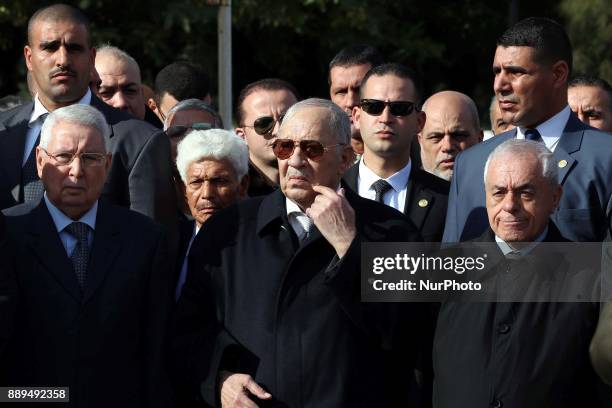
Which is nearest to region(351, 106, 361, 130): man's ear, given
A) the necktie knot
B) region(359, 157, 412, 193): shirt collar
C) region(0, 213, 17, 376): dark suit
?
region(359, 157, 412, 193): shirt collar

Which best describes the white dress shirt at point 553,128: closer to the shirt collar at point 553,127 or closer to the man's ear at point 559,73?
the shirt collar at point 553,127

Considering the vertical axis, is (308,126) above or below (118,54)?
below

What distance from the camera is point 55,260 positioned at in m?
5.16

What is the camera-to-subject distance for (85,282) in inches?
204

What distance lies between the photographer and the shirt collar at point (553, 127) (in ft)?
18.5

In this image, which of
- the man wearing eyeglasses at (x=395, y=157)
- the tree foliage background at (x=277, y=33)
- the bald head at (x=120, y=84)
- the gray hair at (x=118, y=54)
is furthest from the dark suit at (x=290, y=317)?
the tree foliage background at (x=277, y=33)

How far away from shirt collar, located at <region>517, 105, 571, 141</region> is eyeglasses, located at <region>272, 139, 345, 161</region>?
0.95 meters

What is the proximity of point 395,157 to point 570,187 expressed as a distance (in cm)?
118

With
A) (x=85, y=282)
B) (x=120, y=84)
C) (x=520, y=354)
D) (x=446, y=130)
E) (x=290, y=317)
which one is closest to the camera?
(x=520, y=354)

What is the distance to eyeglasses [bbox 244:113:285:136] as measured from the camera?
709 cm

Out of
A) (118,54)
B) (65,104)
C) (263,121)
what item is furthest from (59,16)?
(118,54)

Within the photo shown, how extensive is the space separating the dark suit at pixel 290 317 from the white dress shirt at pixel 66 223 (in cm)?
41

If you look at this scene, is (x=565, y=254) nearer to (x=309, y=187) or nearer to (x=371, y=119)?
(x=309, y=187)

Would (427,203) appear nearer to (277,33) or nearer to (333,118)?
(333,118)
